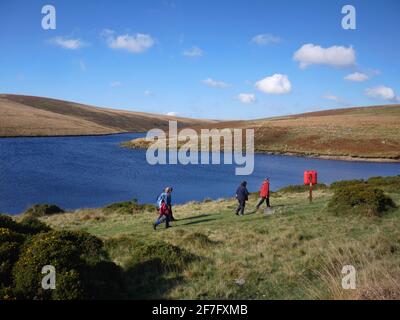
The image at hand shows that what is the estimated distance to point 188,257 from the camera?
1184 cm

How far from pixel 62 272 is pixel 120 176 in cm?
4786

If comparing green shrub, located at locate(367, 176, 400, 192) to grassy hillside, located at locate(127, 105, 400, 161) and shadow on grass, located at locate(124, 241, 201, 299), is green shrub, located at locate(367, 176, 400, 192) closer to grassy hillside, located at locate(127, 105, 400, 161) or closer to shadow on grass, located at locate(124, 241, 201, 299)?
shadow on grass, located at locate(124, 241, 201, 299)

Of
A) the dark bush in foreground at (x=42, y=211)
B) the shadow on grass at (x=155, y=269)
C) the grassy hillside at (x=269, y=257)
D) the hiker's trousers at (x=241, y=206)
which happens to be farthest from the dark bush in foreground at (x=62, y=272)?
the dark bush in foreground at (x=42, y=211)

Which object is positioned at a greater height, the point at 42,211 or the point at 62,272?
the point at 62,272

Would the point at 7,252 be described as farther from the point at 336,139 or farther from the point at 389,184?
the point at 336,139

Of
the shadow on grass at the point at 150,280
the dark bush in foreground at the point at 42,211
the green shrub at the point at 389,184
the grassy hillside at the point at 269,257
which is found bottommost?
the dark bush in foreground at the point at 42,211

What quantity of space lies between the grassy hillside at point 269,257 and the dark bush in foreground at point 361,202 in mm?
261

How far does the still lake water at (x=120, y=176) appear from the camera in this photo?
41094 mm

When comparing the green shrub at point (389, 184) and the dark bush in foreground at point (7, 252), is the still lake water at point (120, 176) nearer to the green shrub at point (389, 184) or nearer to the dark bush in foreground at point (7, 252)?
the green shrub at point (389, 184)

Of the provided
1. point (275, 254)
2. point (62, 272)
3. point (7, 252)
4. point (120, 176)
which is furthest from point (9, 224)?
point (120, 176)

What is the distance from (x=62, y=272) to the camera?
8.50 metres
